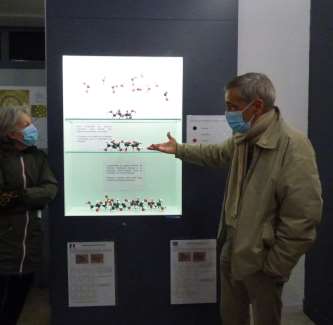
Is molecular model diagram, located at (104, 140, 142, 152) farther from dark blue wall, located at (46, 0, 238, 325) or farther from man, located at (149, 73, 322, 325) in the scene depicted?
man, located at (149, 73, 322, 325)

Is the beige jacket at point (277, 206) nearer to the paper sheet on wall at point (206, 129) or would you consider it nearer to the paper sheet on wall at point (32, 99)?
the paper sheet on wall at point (206, 129)

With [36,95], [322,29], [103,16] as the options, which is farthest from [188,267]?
[36,95]

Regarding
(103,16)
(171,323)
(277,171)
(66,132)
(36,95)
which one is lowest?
(171,323)

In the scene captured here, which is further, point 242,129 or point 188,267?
point 188,267

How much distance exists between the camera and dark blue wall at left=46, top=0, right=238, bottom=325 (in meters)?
2.55

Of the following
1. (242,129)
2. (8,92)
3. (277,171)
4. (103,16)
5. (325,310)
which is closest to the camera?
(277,171)

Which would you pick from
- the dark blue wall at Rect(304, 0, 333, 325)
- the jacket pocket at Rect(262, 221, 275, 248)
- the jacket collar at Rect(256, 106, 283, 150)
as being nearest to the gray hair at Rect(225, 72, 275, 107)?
the jacket collar at Rect(256, 106, 283, 150)

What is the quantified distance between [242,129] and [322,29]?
1.27 metres

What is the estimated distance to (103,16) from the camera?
255 centimetres

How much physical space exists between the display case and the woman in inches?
13.2

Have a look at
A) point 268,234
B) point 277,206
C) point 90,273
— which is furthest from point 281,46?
point 90,273

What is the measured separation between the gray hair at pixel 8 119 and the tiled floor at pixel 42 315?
5.07 feet

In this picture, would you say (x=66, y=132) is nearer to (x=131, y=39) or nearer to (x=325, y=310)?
(x=131, y=39)

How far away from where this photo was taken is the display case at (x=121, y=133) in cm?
263
